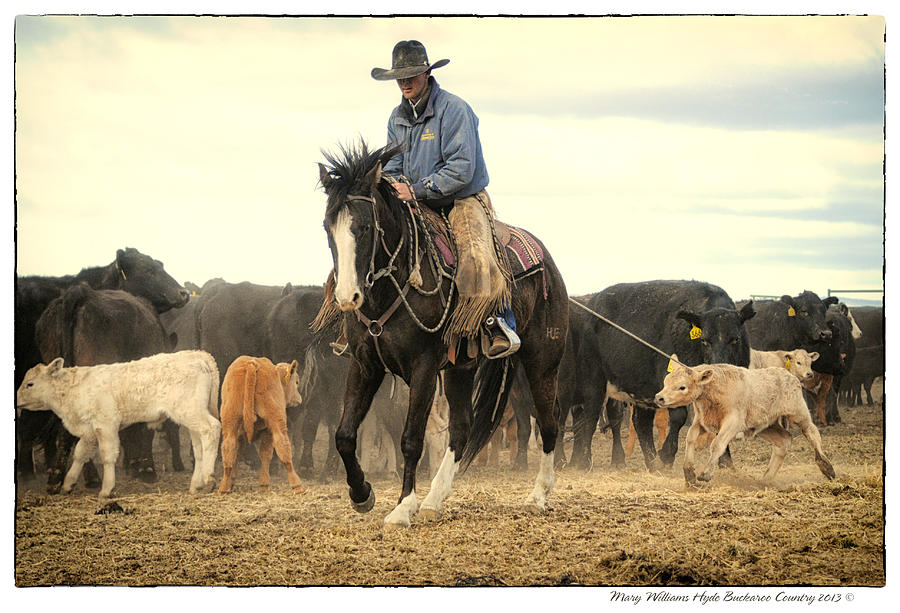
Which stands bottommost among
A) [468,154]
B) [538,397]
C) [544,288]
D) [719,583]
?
[719,583]

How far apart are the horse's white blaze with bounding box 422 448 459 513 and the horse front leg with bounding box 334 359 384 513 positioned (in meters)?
0.43

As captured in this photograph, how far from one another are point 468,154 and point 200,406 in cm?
267

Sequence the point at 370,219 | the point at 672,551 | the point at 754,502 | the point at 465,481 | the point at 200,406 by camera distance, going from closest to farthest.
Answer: the point at 370,219 < the point at 672,551 < the point at 754,502 < the point at 200,406 < the point at 465,481

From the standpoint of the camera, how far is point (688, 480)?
23.1 ft

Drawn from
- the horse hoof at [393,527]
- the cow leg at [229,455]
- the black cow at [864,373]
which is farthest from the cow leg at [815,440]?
the cow leg at [229,455]

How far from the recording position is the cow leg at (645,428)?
8695 millimetres

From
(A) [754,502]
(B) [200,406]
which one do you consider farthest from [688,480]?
(B) [200,406]

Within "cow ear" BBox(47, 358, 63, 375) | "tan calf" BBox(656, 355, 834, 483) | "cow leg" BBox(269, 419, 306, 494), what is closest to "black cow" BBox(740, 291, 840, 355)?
"tan calf" BBox(656, 355, 834, 483)

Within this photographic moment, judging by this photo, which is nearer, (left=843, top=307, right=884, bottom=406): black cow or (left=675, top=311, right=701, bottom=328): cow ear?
(left=843, top=307, right=884, bottom=406): black cow

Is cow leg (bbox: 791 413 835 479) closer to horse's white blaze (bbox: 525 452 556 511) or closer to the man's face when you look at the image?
horse's white blaze (bbox: 525 452 556 511)

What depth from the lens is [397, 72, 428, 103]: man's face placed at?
236 inches

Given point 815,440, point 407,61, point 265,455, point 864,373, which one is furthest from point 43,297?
point 864,373

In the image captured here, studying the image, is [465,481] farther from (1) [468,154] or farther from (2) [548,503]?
(1) [468,154]

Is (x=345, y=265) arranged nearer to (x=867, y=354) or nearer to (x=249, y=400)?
(x=249, y=400)
